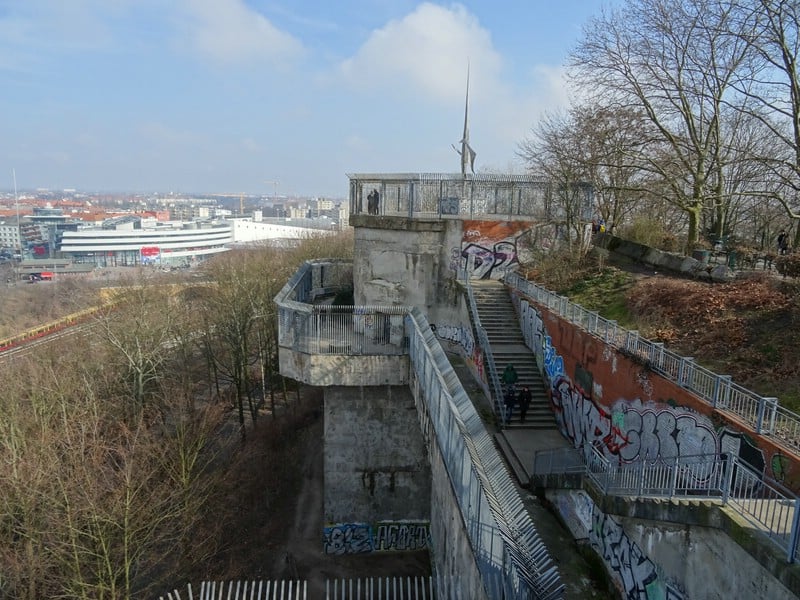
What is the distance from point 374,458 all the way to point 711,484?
1119 centimetres

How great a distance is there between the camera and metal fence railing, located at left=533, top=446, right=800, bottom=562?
5.51 meters

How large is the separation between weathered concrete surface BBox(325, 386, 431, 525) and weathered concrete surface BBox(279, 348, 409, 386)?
0.60m

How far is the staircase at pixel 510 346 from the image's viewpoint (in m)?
14.3

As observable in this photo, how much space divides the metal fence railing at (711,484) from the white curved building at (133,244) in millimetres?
123183

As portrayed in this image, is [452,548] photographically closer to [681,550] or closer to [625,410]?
[681,550]

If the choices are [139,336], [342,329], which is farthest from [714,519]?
[139,336]

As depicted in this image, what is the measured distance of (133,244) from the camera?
126188 millimetres

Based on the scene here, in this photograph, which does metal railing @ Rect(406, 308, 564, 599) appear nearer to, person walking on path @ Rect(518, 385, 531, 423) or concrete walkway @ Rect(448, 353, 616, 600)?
concrete walkway @ Rect(448, 353, 616, 600)

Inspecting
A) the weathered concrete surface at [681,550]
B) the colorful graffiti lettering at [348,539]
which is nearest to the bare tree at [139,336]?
the colorful graffiti lettering at [348,539]

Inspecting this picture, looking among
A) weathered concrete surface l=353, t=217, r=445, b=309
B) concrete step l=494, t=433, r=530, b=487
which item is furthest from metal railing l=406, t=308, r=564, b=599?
weathered concrete surface l=353, t=217, r=445, b=309

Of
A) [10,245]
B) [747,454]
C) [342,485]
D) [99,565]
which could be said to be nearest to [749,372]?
[747,454]

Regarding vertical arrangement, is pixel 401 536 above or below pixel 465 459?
below

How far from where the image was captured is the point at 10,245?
147 metres

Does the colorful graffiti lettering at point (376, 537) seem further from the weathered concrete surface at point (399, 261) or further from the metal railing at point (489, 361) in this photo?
the weathered concrete surface at point (399, 261)
